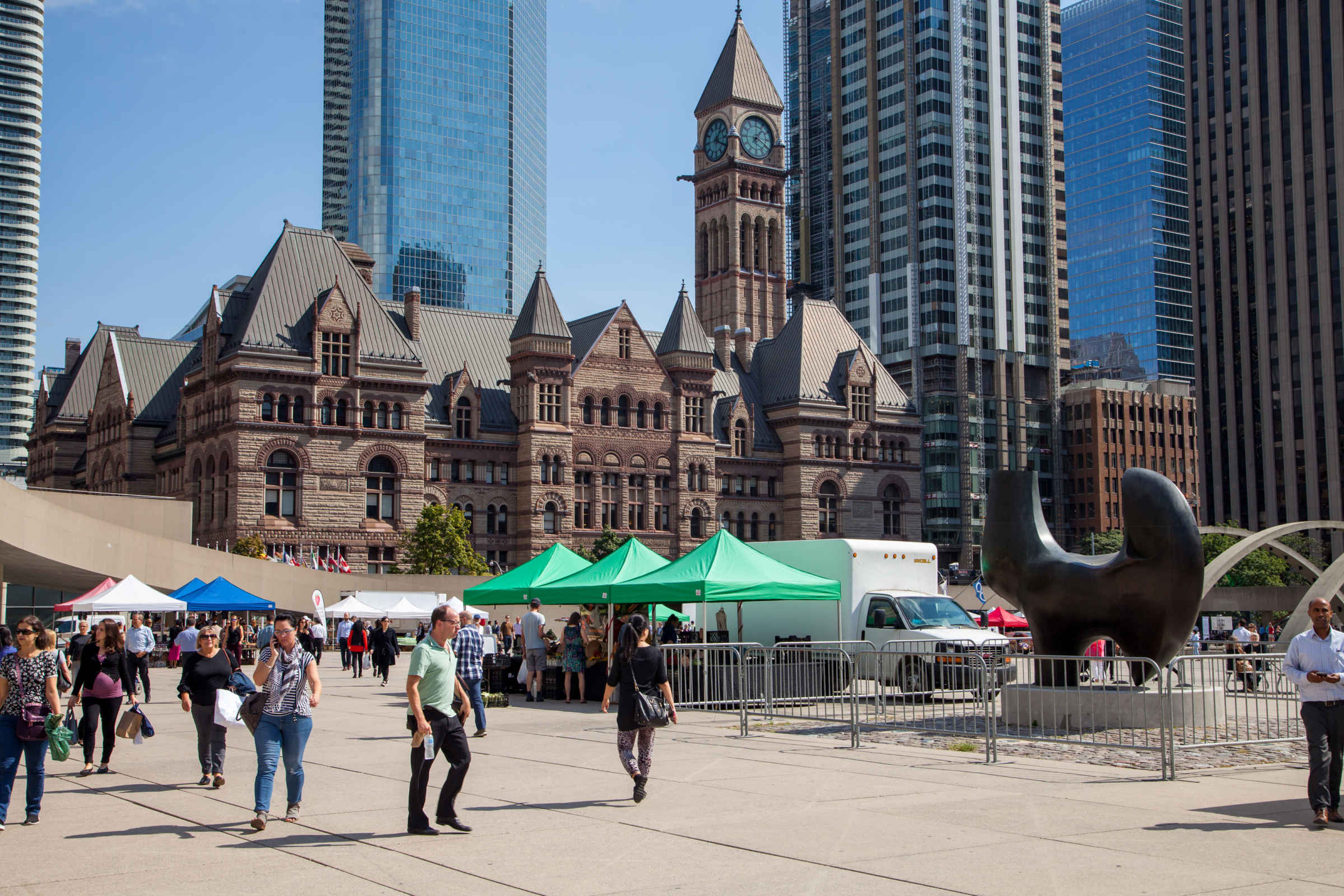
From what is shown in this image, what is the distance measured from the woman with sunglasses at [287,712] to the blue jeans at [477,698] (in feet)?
24.4

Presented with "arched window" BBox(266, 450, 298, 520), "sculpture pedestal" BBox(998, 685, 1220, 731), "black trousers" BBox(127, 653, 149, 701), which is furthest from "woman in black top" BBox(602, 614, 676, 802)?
"arched window" BBox(266, 450, 298, 520)

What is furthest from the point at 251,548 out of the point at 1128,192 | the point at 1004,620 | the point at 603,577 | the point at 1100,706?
the point at 1128,192

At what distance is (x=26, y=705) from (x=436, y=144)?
6318 inches

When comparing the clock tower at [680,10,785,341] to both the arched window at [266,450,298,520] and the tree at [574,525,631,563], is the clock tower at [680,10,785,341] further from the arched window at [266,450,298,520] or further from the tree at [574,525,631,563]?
the arched window at [266,450,298,520]

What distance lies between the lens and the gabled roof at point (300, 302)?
225 feet

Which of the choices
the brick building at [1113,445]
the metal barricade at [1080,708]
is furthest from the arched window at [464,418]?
the brick building at [1113,445]

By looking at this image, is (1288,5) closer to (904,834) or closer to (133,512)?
(133,512)

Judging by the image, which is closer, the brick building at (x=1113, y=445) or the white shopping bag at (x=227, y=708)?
the white shopping bag at (x=227, y=708)

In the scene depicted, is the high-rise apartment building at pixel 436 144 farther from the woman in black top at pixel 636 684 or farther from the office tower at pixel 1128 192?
the woman in black top at pixel 636 684

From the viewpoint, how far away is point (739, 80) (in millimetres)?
114500

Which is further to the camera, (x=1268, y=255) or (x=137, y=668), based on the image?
(x=1268, y=255)

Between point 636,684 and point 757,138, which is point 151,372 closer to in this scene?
point 757,138

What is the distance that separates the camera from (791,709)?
2522cm

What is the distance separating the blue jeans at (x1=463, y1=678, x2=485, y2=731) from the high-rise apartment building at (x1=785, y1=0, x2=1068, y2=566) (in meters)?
105
